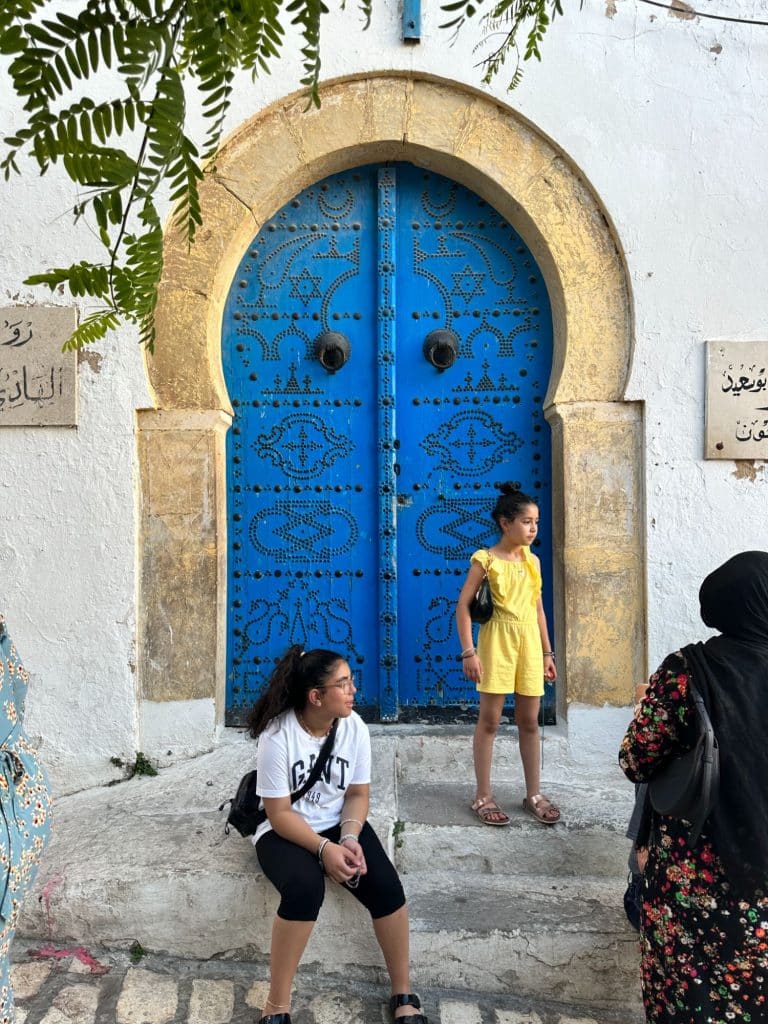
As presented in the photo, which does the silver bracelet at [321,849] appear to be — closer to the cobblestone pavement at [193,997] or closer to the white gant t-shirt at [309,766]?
the white gant t-shirt at [309,766]

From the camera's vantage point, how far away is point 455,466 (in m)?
4.07

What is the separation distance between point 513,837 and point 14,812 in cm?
195

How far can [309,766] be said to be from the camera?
8.48 feet

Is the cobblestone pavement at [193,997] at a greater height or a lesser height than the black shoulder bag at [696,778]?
lesser

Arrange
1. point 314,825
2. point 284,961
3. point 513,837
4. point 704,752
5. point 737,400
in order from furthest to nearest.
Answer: point 737,400 → point 513,837 → point 314,825 → point 284,961 → point 704,752

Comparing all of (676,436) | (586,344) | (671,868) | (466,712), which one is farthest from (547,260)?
(671,868)

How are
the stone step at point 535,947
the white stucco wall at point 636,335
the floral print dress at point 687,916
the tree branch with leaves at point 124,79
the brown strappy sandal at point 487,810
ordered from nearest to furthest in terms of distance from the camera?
the tree branch with leaves at point 124,79
the floral print dress at point 687,916
the stone step at point 535,947
the brown strappy sandal at point 487,810
the white stucco wall at point 636,335

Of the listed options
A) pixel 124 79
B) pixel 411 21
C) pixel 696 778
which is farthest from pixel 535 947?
pixel 411 21

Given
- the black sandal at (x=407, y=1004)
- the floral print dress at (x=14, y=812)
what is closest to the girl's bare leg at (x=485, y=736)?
the black sandal at (x=407, y=1004)

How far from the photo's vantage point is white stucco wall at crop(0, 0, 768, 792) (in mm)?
3682

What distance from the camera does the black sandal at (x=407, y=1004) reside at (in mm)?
2402

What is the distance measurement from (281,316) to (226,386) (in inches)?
18.3

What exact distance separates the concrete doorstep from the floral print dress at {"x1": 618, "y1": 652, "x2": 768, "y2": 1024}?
605 mm

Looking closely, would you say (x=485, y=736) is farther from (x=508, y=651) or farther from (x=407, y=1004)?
(x=407, y=1004)
